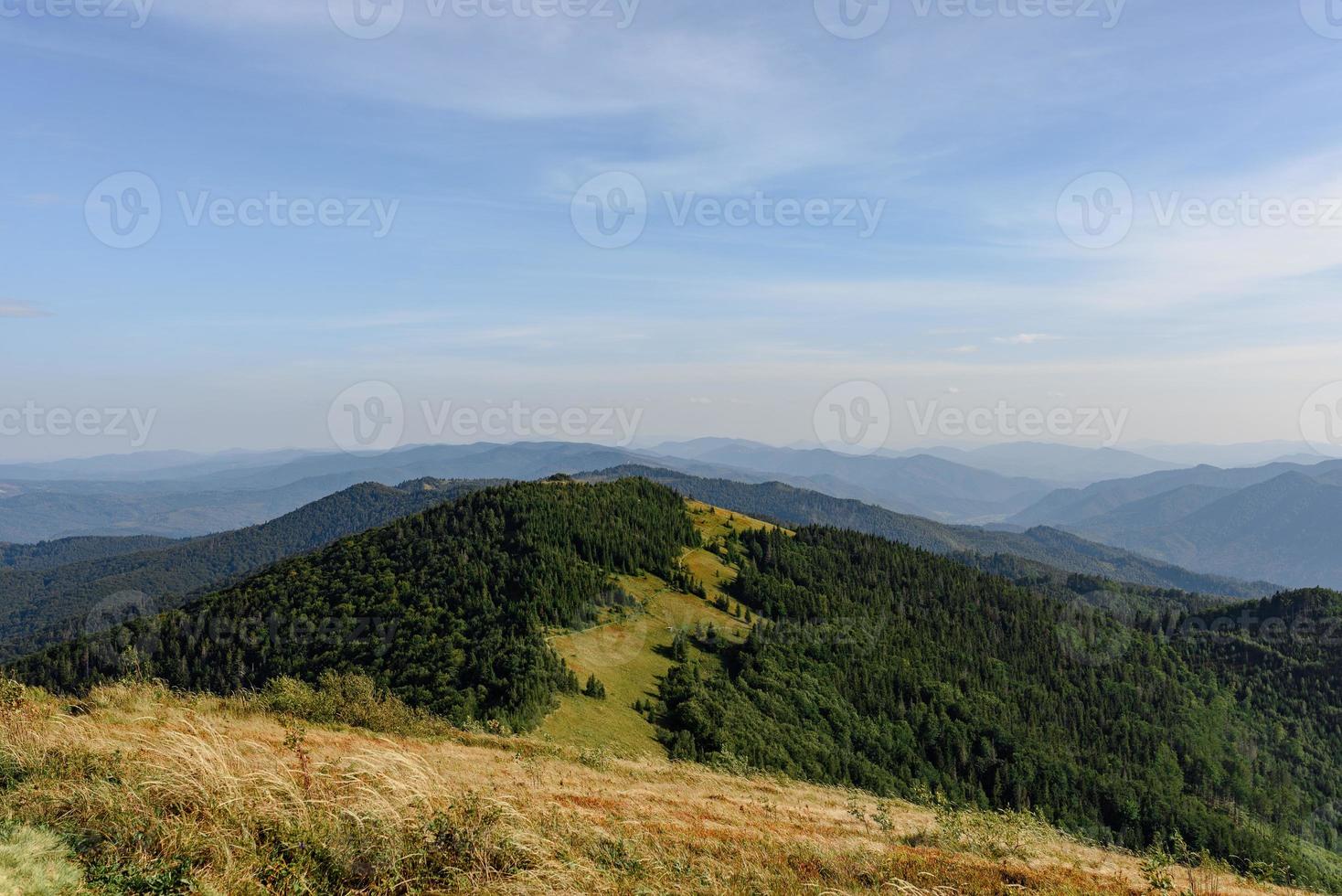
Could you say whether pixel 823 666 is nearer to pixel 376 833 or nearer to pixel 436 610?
pixel 436 610

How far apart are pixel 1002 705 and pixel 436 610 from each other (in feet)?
A: 354

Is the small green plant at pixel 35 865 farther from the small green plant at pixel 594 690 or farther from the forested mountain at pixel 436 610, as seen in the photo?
the small green plant at pixel 594 690

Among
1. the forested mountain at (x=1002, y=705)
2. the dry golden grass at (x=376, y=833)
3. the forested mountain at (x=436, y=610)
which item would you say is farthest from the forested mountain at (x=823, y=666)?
the dry golden grass at (x=376, y=833)

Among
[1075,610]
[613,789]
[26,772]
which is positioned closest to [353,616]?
[613,789]

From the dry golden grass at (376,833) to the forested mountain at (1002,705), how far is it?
159 ft

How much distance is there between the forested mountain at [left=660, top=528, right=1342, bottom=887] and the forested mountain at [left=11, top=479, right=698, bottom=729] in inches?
784

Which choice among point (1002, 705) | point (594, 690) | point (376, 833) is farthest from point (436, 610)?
point (1002, 705)

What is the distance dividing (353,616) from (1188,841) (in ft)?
461

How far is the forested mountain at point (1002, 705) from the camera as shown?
95.6m

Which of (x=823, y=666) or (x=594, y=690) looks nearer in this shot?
(x=594, y=690)

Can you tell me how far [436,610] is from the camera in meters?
92.6

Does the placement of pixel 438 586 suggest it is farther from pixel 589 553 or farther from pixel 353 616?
pixel 589 553

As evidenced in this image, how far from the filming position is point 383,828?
11.4m

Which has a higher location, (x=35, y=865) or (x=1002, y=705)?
(x=35, y=865)
